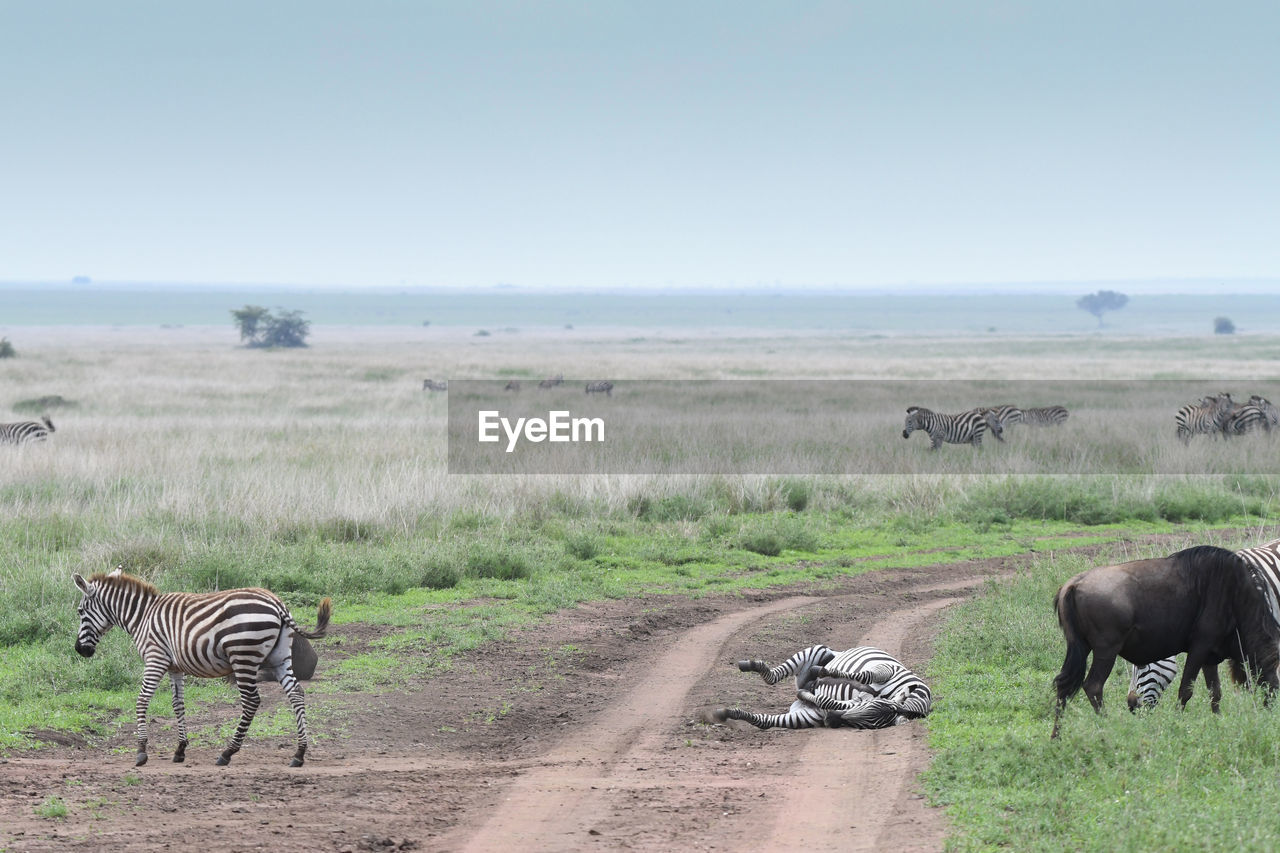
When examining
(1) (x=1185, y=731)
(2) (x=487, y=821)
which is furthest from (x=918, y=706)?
(2) (x=487, y=821)

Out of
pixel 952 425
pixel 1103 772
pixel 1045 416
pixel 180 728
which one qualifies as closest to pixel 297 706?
pixel 180 728

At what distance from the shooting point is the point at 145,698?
7.65 meters

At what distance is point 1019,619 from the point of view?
11312 mm

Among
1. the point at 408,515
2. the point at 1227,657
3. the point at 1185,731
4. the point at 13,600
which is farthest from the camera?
the point at 408,515

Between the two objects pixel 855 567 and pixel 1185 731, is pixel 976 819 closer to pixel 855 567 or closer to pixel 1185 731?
pixel 1185 731

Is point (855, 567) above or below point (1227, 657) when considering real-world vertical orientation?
below

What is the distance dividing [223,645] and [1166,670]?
6.20 m

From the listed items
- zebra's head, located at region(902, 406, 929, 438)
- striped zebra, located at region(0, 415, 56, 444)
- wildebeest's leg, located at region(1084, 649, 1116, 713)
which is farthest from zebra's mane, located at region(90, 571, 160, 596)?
zebra's head, located at region(902, 406, 929, 438)

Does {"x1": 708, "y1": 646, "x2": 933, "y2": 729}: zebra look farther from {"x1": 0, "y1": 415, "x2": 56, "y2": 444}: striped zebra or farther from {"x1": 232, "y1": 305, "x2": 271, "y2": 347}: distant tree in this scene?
{"x1": 232, "y1": 305, "x2": 271, "y2": 347}: distant tree

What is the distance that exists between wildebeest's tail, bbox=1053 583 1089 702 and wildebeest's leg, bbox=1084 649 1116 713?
0.27 feet

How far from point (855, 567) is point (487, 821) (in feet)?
33.3

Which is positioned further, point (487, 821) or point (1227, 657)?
point (1227, 657)

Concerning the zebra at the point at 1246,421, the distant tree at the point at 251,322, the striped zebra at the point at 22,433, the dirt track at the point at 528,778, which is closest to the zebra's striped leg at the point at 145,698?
the dirt track at the point at 528,778

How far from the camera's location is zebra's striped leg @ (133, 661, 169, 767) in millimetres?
7637
